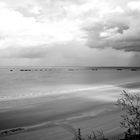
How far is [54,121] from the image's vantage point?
725 inches

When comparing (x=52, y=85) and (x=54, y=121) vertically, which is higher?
(x=52, y=85)

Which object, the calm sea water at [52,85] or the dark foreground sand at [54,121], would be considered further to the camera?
the calm sea water at [52,85]

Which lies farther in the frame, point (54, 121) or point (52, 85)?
point (52, 85)

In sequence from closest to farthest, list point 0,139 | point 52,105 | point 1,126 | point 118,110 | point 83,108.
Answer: point 0,139, point 1,126, point 118,110, point 83,108, point 52,105

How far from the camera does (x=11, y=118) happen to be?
1936 cm

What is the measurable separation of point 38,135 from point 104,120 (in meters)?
7.74

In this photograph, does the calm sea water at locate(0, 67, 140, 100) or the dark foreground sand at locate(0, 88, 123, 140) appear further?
the calm sea water at locate(0, 67, 140, 100)

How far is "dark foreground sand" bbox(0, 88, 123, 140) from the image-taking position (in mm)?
14648

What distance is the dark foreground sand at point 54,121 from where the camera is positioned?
1465 cm

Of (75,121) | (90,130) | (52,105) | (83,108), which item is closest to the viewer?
(90,130)

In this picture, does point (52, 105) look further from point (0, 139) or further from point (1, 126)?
point (0, 139)

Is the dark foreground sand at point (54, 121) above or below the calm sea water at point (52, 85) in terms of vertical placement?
below

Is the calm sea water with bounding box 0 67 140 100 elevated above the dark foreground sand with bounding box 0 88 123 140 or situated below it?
above

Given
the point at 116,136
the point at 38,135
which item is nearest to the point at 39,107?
the point at 38,135
